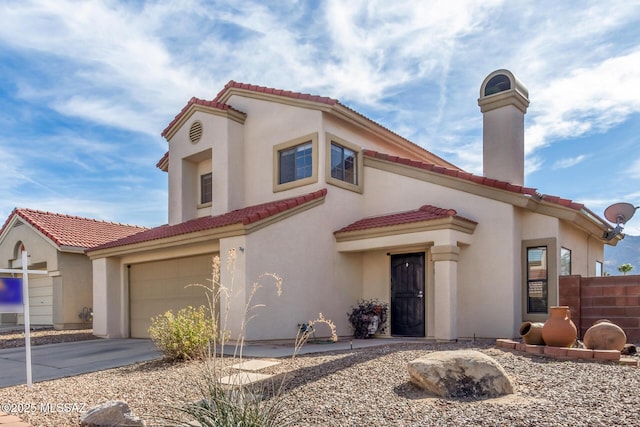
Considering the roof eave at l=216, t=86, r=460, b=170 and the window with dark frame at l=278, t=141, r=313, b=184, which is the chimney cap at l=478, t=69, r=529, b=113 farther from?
the window with dark frame at l=278, t=141, r=313, b=184

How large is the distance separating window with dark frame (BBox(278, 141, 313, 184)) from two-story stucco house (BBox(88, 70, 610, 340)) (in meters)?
0.05

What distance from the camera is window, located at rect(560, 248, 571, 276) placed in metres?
11.7

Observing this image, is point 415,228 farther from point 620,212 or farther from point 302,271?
point 620,212

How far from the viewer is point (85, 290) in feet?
60.7

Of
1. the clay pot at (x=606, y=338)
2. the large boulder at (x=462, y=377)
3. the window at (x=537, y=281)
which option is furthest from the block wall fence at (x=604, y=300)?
the large boulder at (x=462, y=377)

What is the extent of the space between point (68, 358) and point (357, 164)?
898 centimetres

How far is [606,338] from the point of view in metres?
7.79

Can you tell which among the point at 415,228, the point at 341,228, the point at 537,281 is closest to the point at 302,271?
the point at 341,228

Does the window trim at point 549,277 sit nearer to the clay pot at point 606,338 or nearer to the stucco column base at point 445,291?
the stucco column base at point 445,291

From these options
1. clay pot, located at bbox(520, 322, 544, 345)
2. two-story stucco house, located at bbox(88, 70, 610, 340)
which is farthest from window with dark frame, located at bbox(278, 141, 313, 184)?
clay pot, located at bbox(520, 322, 544, 345)

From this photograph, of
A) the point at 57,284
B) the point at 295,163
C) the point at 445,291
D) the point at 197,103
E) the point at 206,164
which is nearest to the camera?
the point at 445,291

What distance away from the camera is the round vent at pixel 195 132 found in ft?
50.1

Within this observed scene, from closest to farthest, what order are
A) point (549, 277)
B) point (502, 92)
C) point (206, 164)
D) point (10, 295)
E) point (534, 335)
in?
point (10, 295) < point (534, 335) < point (549, 277) < point (502, 92) < point (206, 164)

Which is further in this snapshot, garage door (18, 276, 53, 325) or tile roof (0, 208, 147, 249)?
garage door (18, 276, 53, 325)
